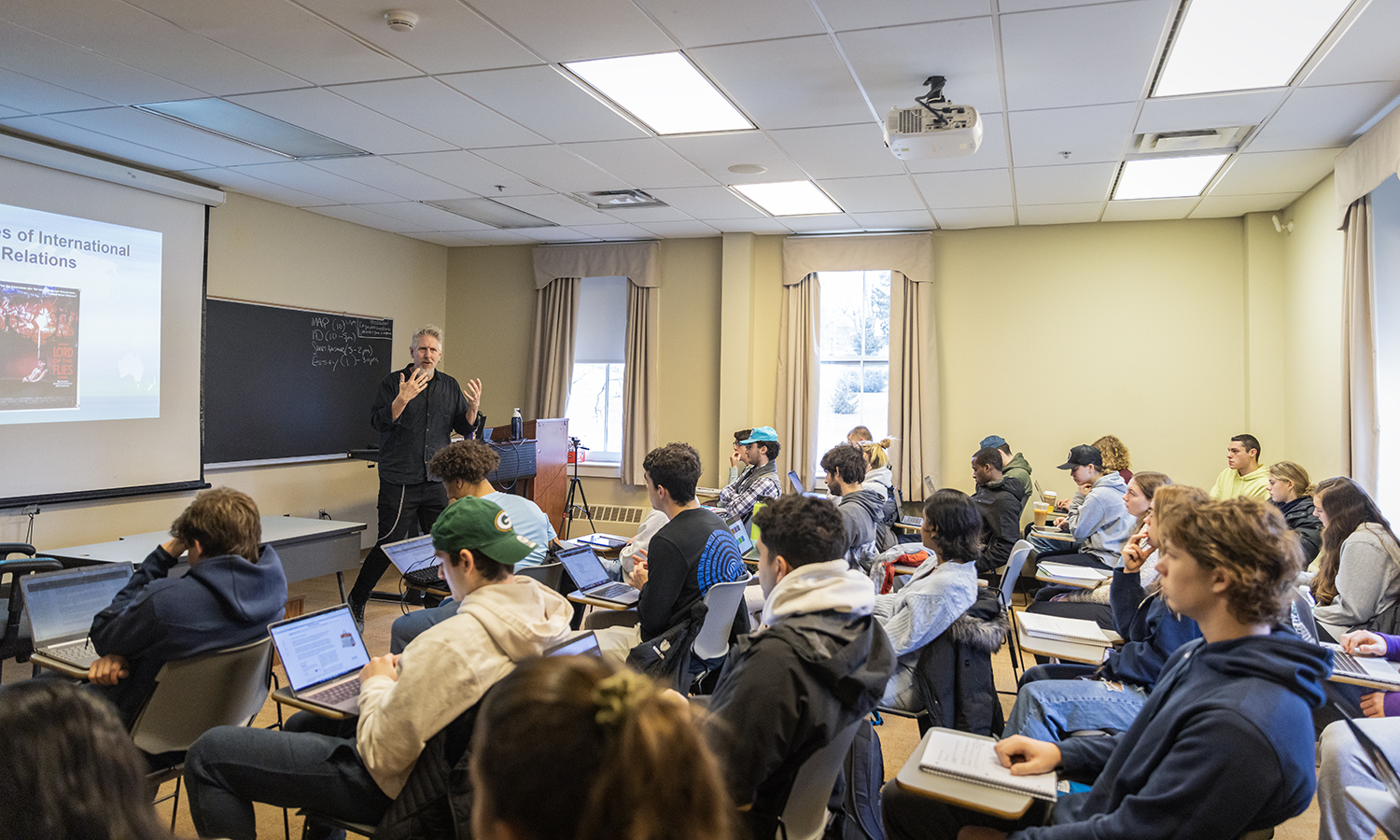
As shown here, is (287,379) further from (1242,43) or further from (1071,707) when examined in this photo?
(1242,43)

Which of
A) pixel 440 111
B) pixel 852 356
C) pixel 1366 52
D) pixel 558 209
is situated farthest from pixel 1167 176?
pixel 440 111

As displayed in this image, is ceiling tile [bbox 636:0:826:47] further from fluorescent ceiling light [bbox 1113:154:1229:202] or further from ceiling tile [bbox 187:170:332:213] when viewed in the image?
ceiling tile [bbox 187:170:332:213]

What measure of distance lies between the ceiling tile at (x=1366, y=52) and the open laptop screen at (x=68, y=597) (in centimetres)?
460

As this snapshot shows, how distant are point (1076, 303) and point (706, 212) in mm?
2953

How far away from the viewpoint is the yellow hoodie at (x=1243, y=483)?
504cm

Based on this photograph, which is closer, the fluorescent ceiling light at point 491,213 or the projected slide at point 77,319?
the projected slide at point 77,319

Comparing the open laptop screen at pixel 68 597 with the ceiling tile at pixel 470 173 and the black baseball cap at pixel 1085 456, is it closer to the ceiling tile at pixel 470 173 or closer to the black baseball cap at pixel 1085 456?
the ceiling tile at pixel 470 173

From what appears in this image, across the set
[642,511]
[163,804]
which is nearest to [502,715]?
[163,804]

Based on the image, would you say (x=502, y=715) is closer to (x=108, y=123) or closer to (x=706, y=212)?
(x=108, y=123)

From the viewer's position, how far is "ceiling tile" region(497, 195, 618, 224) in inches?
232

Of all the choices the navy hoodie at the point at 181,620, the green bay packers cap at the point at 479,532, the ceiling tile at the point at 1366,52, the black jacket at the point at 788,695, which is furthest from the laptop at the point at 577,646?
the ceiling tile at the point at 1366,52

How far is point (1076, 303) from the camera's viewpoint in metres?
6.39

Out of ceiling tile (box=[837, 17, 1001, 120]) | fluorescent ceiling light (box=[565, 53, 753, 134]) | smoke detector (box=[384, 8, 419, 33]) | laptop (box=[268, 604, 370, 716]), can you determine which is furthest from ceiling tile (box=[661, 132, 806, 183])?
laptop (box=[268, 604, 370, 716])

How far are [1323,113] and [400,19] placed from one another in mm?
4082
